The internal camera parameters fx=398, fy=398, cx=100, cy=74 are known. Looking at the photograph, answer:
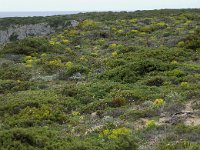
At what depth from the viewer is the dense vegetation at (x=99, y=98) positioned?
35.0 feet

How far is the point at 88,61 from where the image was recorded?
24125 millimetres

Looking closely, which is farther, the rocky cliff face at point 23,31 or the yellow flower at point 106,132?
the rocky cliff face at point 23,31

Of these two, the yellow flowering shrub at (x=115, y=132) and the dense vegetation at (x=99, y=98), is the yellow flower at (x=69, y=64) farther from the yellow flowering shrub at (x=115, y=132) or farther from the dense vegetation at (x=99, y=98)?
the yellow flowering shrub at (x=115, y=132)

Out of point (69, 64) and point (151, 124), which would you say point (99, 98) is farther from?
point (69, 64)

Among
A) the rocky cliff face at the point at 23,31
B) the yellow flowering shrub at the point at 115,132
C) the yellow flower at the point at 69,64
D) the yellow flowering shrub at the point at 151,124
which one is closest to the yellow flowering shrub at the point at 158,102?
the yellow flowering shrub at the point at 151,124

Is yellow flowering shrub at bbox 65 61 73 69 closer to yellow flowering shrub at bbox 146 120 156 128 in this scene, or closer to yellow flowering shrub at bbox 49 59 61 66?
yellow flowering shrub at bbox 49 59 61 66

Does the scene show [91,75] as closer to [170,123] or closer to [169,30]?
[170,123]

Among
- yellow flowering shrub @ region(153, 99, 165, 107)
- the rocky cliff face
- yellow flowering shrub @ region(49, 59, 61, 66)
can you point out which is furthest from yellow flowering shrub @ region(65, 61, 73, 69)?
the rocky cliff face

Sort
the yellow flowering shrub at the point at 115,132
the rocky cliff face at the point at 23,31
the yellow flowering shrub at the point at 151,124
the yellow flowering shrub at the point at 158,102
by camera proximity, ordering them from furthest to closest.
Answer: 1. the rocky cliff face at the point at 23,31
2. the yellow flowering shrub at the point at 158,102
3. the yellow flowering shrub at the point at 151,124
4. the yellow flowering shrub at the point at 115,132

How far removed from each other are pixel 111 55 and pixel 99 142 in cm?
1577

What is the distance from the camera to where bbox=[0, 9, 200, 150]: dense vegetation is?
35.0ft

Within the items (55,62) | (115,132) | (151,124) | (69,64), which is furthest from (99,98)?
(55,62)

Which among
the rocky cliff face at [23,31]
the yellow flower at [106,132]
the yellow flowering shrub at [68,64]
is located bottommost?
the rocky cliff face at [23,31]

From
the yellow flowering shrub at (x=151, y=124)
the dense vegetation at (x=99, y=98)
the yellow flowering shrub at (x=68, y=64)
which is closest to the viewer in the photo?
the dense vegetation at (x=99, y=98)
